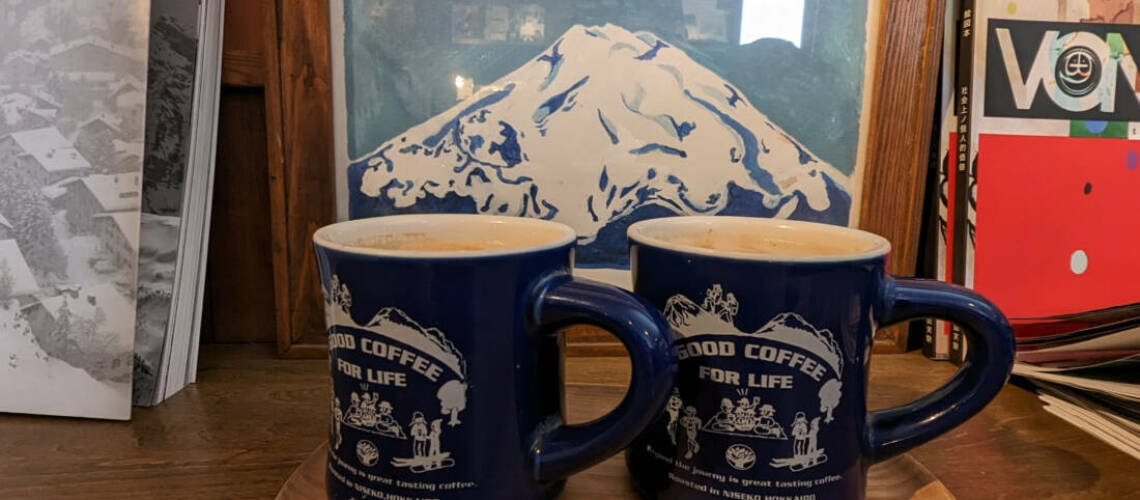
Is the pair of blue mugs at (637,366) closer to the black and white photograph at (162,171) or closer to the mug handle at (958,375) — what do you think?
the mug handle at (958,375)

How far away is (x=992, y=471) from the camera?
0.48m

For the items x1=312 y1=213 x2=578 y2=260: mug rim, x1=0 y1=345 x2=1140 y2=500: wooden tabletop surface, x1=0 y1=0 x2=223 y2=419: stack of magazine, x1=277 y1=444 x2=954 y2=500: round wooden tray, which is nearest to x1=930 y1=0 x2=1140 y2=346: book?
x1=0 y1=345 x2=1140 y2=500: wooden tabletop surface

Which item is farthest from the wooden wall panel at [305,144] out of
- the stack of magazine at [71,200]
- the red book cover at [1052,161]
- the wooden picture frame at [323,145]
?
the red book cover at [1052,161]

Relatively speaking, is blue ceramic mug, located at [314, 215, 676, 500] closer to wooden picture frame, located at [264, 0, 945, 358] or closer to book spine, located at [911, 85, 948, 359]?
wooden picture frame, located at [264, 0, 945, 358]

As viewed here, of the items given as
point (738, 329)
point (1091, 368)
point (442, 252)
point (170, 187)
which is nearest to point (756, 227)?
point (738, 329)

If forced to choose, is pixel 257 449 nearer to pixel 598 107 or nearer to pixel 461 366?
pixel 461 366

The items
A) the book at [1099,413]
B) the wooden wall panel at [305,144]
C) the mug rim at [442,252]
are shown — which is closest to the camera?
the mug rim at [442,252]

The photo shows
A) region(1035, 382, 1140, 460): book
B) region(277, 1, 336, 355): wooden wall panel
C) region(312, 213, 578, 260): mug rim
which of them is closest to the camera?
region(312, 213, 578, 260): mug rim

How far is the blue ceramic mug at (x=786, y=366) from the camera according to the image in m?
0.37

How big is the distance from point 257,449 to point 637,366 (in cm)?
30

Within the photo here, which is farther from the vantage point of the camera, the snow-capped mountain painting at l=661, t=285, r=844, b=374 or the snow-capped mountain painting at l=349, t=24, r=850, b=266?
the snow-capped mountain painting at l=349, t=24, r=850, b=266

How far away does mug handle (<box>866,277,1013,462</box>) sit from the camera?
0.39 meters

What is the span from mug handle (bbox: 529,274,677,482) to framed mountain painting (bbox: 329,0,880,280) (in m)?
0.27

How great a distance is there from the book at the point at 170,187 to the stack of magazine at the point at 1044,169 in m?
0.65
